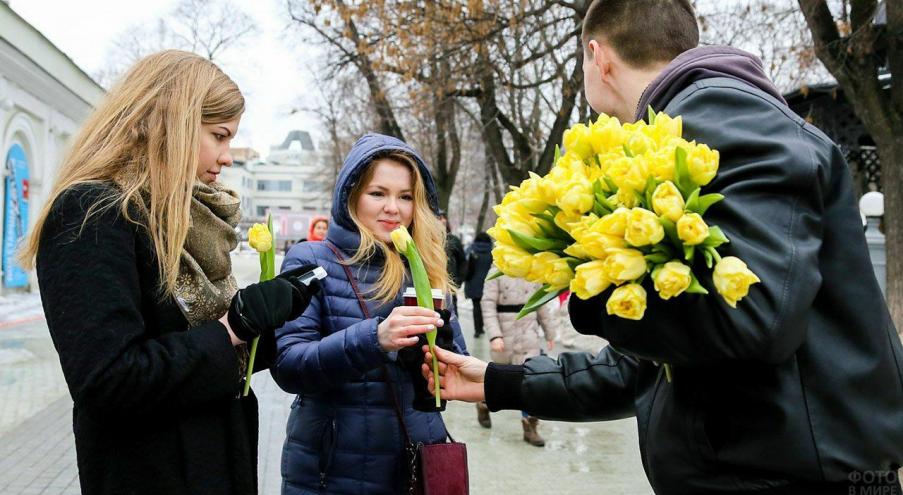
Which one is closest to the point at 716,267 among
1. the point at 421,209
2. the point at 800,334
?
the point at 800,334

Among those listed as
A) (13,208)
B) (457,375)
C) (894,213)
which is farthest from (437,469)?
(13,208)

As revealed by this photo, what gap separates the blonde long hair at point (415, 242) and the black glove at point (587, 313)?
1329 mm

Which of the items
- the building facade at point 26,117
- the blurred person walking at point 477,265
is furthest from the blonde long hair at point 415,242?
the building facade at point 26,117

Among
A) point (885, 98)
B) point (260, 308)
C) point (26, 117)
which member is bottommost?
point (260, 308)

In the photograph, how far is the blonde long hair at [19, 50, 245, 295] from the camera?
1.88 meters

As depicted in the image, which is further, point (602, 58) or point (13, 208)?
point (13, 208)

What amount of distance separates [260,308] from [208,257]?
272 millimetres

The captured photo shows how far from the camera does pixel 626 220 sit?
4.23ft

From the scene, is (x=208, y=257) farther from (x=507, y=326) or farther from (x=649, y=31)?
(x=507, y=326)

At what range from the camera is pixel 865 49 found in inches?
300

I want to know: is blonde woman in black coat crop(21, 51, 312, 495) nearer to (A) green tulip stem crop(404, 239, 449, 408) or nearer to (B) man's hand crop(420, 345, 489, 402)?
(A) green tulip stem crop(404, 239, 449, 408)

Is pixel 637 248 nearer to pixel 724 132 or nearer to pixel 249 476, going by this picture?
pixel 724 132

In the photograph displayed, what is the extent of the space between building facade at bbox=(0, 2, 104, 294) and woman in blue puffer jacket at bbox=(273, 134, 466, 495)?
1338 centimetres

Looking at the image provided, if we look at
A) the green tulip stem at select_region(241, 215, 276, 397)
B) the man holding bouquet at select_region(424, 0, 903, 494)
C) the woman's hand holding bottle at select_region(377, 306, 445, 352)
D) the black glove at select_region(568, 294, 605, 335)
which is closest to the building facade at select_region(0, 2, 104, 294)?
the green tulip stem at select_region(241, 215, 276, 397)
